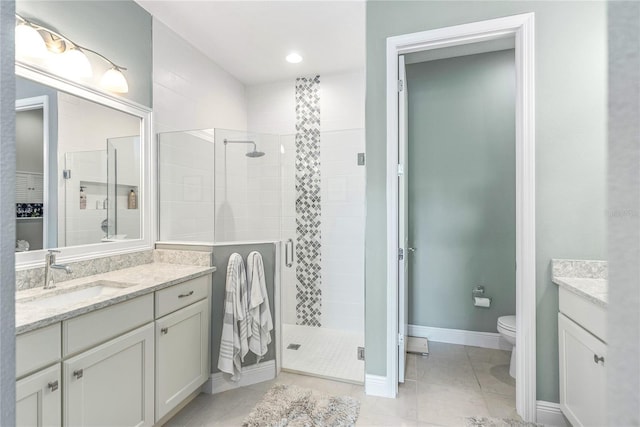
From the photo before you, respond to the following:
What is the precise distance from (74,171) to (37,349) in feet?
3.62

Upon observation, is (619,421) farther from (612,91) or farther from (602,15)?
(602,15)

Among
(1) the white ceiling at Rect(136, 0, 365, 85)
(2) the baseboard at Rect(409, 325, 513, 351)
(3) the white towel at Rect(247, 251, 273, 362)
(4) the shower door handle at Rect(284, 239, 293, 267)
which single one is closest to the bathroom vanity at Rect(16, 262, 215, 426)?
(3) the white towel at Rect(247, 251, 273, 362)

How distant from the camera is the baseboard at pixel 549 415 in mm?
1753

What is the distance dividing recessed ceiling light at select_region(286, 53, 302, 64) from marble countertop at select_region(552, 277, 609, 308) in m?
2.70

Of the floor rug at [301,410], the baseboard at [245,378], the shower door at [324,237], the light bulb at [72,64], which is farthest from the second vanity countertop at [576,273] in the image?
the light bulb at [72,64]

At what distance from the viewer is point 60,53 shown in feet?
5.51

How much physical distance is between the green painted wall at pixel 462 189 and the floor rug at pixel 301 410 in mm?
1351

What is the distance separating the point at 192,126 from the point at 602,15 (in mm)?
2933

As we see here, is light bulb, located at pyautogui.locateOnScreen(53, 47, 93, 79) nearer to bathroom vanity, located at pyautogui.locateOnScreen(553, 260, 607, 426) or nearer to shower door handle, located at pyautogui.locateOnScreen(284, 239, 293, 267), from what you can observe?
shower door handle, located at pyautogui.locateOnScreen(284, 239, 293, 267)

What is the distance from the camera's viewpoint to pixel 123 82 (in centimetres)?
199

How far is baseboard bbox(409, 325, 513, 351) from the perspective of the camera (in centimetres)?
273

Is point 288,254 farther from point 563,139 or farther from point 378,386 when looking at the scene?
point 563,139

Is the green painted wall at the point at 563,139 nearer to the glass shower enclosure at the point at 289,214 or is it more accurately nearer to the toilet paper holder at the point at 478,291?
the toilet paper holder at the point at 478,291

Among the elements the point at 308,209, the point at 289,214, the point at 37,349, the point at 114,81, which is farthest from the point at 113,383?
the point at 308,209
